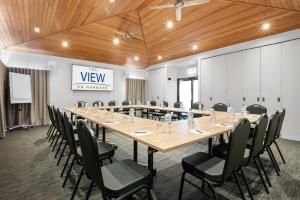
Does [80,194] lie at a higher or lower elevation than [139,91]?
lower

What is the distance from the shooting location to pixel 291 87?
4.20m

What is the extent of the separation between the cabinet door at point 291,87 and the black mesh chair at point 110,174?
4.75 meters

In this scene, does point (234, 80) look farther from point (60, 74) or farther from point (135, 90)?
point (60, 74)

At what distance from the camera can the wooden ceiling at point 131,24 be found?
3.23 metres

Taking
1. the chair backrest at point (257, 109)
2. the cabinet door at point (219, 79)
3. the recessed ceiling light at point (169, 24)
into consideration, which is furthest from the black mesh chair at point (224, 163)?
the cabinet door at point (219, 79)

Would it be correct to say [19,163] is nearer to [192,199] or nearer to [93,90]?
[192,199]

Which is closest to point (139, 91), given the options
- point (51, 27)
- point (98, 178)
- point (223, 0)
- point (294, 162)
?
point (51, 27)

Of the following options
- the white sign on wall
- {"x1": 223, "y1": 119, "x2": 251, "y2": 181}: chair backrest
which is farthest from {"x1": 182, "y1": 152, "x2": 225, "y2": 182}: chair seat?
the white sign on wall

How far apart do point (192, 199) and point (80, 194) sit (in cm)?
133

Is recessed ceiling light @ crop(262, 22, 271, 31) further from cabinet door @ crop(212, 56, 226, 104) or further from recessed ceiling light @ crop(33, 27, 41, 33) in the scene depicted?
recessed ceiling light @ crop(33, 27, 41, 33)

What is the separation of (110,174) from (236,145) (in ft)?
3.75

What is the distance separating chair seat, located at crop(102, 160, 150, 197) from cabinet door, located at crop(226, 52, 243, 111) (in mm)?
4868

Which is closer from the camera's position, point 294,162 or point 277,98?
point 294,162

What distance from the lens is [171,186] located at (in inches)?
81.2
